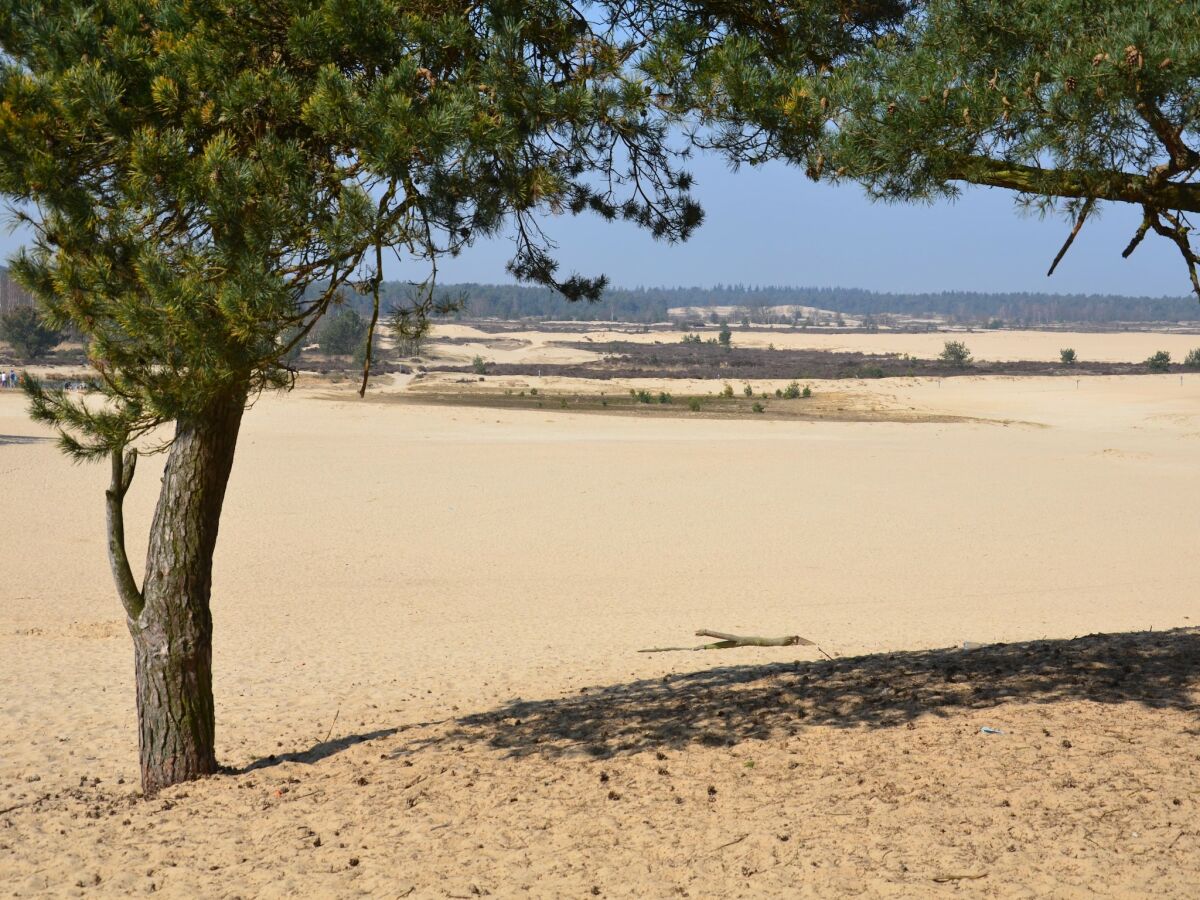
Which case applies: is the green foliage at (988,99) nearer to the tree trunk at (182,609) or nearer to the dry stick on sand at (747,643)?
the tree trunk at (182,609)

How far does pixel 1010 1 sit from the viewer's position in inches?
205

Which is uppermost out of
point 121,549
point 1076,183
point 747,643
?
point 1076,183

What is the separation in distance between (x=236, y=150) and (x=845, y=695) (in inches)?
172

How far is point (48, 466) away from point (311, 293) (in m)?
19.9

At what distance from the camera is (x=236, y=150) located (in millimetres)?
5383

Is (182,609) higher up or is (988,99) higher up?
(988,99)

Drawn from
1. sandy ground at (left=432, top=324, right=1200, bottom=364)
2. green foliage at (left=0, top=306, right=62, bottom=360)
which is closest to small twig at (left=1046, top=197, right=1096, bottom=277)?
green foliage at (left=0, top=306, right=62, bottom=360)

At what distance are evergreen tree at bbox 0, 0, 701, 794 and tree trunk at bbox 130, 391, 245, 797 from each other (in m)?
0.51

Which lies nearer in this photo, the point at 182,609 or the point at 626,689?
the point at 182,609

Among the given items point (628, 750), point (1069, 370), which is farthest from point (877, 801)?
point (1069, 370)

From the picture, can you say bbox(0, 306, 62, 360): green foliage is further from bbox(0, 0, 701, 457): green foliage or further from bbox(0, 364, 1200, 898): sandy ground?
bbox(0, 0, 701, 457): green foliage

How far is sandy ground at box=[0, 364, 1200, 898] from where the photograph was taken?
4875 millimetres

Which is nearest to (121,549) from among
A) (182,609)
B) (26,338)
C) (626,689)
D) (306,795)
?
(182,609)

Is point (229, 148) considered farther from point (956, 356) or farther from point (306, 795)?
point (956, 356)
